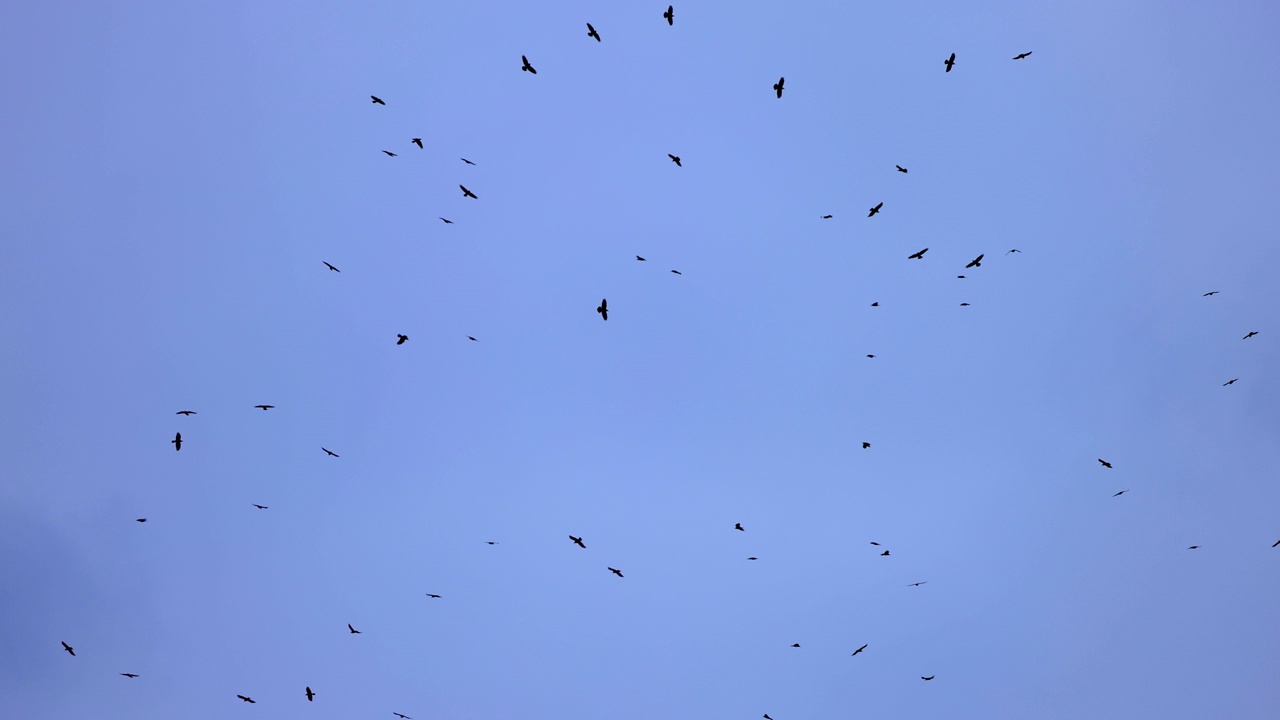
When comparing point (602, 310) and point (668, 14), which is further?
point (602, 310)

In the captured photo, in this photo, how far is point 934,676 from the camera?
510 feet

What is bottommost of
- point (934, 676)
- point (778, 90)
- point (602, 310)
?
point (934, 676)

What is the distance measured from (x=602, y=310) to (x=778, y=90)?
53.3ft

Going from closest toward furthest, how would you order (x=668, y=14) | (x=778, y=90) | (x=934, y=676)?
(x=668, y=14) → (x=778, y=90) → (x=934, y=676)

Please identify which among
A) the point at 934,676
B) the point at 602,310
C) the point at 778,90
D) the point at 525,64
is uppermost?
the point at 778,90

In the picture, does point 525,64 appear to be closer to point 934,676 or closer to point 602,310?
point 602,310

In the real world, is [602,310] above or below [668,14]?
below

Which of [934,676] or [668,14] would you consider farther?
[934,676]

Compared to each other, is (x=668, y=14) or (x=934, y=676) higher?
(x=668, y=14)

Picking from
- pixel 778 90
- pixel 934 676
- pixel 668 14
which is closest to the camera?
pixel 668 14

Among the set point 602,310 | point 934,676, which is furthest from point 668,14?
point 934,676

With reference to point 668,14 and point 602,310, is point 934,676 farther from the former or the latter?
point 668,14

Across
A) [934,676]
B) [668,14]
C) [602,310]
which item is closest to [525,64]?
[668,14]

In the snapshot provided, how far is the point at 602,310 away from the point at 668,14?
16.6 meters
